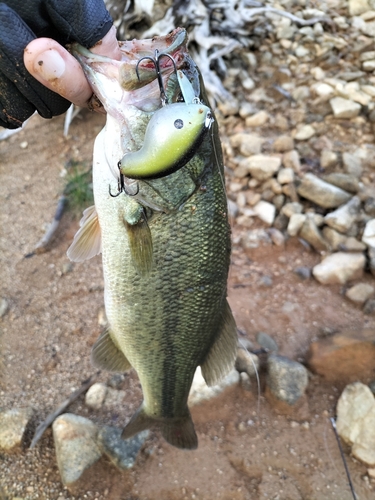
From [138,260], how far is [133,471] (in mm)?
1614

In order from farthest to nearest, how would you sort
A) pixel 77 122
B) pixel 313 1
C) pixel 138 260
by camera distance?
1. pixel 313 1
2. pixel 77 122
3. pixel 138 260

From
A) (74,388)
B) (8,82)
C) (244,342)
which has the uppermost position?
(8,82)

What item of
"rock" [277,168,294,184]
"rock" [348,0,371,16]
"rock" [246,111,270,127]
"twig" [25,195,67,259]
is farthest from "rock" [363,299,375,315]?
"rock" [348,0,371,16]

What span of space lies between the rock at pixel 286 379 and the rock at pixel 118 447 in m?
1.00

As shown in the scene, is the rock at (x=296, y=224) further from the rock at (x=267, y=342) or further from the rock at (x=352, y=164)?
the rock at (x=267, y=342)

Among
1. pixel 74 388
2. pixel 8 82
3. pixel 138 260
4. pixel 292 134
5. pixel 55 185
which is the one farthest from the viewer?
pixel 292 134

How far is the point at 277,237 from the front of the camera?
3.98 m

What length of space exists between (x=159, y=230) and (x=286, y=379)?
176 centimetres

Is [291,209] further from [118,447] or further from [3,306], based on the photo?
[3,306]

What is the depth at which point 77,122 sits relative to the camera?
5.31m

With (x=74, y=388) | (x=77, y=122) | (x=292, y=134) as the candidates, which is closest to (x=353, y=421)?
(x=74, y=388)

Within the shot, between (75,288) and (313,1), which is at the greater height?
(75,288)

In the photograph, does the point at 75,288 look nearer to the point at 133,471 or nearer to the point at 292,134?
the point at 133,471

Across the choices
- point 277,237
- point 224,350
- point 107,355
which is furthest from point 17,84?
point 277,237
